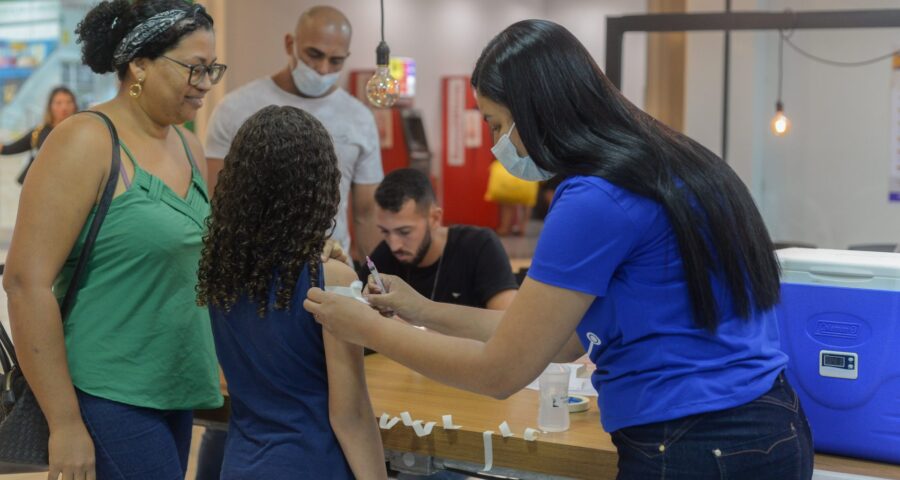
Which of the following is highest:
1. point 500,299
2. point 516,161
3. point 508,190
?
point 516,161

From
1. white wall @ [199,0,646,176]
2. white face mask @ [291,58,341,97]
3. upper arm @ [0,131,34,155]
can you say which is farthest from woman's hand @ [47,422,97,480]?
white wall @ [199,0,646,176]

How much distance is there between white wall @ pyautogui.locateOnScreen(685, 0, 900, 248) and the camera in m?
6.33

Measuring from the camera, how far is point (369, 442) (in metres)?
2.06

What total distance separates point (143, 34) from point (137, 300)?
552 mm

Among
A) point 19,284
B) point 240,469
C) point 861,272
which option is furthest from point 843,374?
point 19,284

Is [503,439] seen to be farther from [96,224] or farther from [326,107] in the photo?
[326,107]

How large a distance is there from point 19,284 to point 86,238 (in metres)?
0.15

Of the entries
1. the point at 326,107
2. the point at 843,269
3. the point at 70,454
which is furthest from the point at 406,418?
the point at 326,107

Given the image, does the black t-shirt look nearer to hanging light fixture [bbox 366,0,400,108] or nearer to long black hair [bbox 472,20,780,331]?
hanging light fixture [bbox 366,0,400,108]

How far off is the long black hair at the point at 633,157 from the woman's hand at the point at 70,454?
1.06 m

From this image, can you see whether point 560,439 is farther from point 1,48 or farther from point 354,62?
point 354,62

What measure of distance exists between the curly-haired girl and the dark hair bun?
1.39ft

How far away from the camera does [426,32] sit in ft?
40.7

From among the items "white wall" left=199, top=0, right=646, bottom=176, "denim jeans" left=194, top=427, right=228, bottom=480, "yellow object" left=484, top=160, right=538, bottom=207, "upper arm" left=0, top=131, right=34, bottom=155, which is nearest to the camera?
"denim jeans" left=194, top=427, right=228, bottom=480
